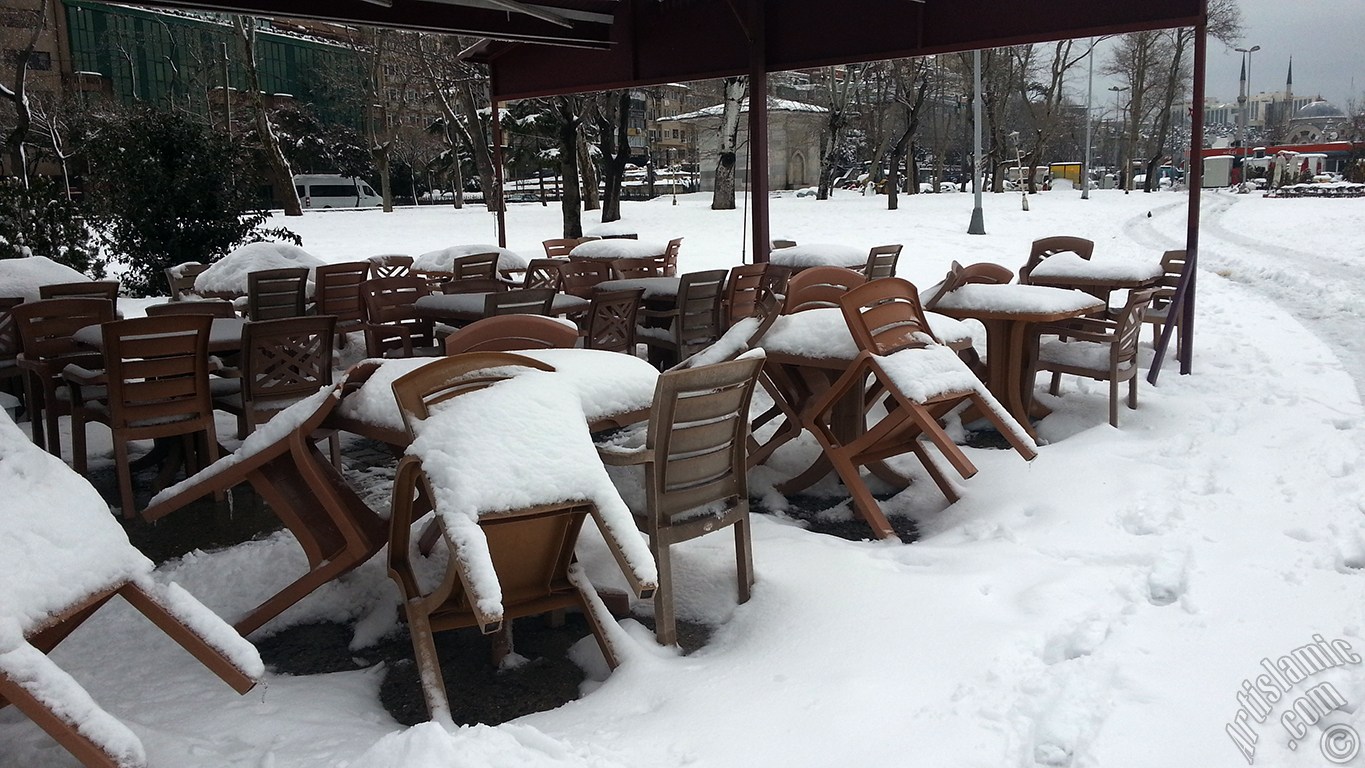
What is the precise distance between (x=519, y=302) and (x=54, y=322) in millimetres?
2571

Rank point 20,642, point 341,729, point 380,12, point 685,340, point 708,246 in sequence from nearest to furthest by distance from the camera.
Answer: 1. point 20,642
2. point 341,729
3. point 685,340
4. point 380,12
5. point 708,246

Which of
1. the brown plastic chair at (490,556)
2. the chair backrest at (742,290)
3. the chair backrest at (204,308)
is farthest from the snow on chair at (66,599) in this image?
the chair backrest at (742,290)

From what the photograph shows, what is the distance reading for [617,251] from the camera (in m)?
10.2

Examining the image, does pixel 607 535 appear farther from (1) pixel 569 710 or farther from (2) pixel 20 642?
(2) pixel 20 642

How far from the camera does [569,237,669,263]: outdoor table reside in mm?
10161

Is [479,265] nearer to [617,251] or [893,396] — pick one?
[617,251]

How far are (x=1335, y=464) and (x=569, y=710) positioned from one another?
170 inches

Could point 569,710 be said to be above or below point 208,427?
below

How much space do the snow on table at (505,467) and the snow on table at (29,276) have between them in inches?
227

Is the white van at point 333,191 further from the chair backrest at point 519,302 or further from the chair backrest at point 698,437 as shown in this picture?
the chair backrest at point 698,437

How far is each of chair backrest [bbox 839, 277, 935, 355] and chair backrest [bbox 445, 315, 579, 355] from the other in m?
1.24

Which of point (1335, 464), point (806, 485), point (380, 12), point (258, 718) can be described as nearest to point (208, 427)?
point (258, 718)

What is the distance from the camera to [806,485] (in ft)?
16.6

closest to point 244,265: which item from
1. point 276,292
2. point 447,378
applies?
point 276,292
